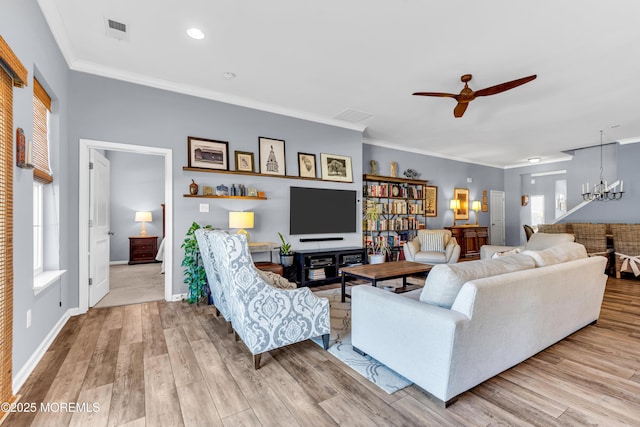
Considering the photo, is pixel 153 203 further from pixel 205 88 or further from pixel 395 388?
pixel 395 388

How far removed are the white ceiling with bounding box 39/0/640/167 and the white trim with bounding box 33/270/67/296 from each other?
2192 millimetres

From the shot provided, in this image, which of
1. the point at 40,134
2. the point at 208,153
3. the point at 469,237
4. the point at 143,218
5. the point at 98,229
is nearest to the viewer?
the point at 40,134

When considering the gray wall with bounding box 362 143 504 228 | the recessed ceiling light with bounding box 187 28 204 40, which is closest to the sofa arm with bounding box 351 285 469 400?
the recessed ceiling light with bounding box 187 28 204 40

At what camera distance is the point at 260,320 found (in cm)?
208

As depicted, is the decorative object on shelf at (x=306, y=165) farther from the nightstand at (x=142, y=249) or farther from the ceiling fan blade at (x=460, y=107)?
the nightstand at (x=142, y=249)

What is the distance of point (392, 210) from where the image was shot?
6.62 m

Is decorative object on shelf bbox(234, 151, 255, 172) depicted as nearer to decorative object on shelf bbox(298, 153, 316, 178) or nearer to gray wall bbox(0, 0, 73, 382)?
decorative object on shelf bbox(298, 153, 316, 178)

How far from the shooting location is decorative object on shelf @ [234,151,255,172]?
13.9ft

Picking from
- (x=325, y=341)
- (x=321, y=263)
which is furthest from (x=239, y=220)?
(x=325, y=341)

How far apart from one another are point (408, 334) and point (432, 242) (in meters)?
4.15

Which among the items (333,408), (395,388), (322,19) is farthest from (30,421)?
(322,19)

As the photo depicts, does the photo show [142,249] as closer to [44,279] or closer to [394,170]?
[44,279]

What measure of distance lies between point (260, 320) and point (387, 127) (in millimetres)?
4514

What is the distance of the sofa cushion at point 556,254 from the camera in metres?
2.30
